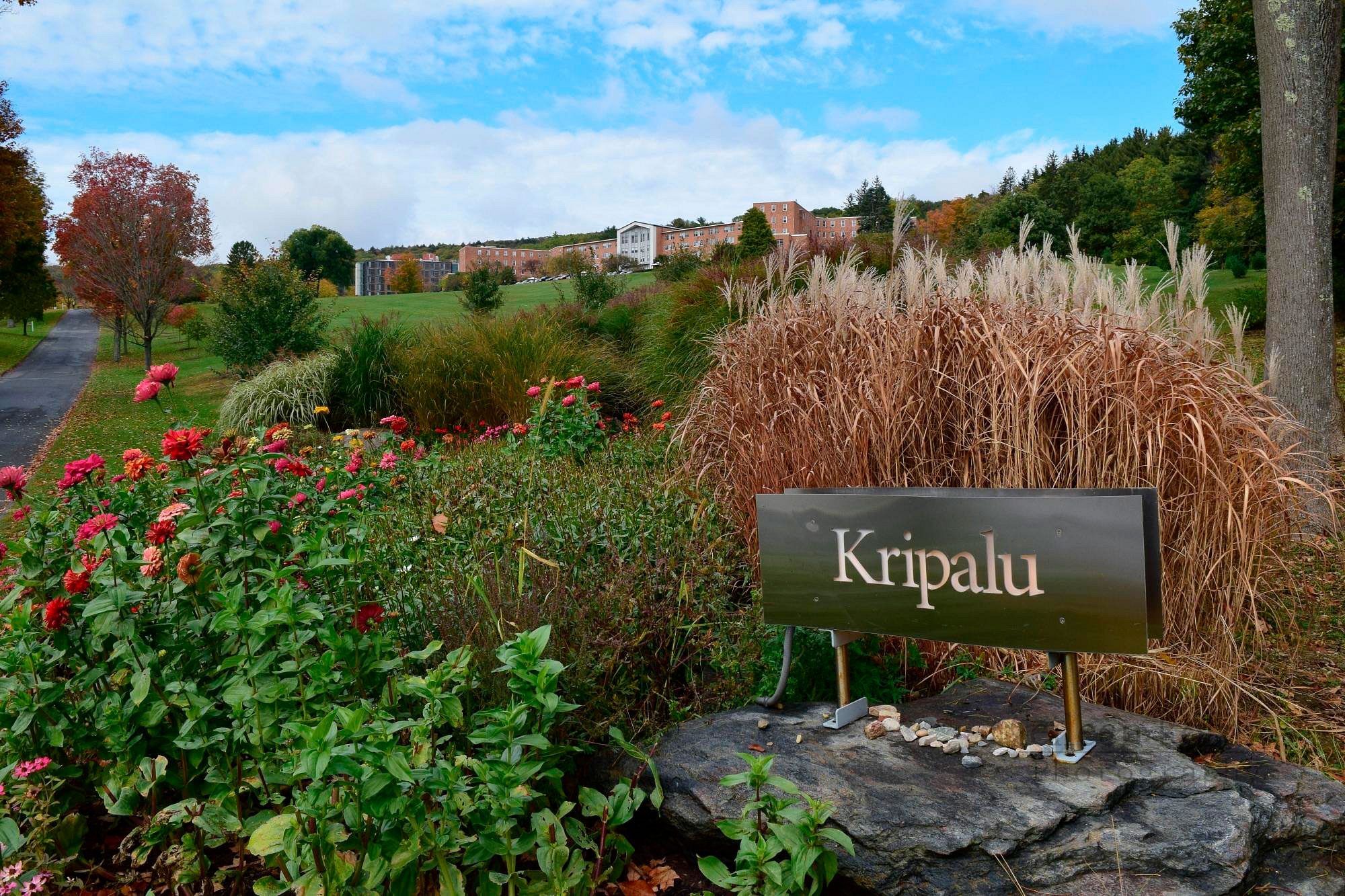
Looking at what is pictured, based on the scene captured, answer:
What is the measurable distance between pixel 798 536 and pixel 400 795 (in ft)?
3.89

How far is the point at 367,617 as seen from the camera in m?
2.00

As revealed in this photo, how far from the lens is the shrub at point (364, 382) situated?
9.30 meters

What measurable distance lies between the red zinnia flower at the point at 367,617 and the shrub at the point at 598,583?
12.3 inches

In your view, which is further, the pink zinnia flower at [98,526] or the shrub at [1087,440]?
the shrub at [1087,440]

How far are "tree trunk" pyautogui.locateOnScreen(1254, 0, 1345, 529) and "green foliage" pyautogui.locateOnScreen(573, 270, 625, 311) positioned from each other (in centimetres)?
1099

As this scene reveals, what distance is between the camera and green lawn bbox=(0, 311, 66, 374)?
2788 cm

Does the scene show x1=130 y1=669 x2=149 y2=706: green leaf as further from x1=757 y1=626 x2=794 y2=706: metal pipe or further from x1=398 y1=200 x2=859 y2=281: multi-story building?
x1=398 y1=200 x2=859 y2=281: multi-story building

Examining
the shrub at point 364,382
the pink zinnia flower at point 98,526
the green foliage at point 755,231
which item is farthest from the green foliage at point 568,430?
the green foliage at point 755,231

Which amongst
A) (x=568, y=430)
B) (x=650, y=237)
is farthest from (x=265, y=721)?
(x=650, y=237)

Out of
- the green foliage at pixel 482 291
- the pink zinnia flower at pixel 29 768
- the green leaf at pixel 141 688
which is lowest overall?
the pink zinnia flower at pixel 29 768

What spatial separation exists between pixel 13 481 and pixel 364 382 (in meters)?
7.32

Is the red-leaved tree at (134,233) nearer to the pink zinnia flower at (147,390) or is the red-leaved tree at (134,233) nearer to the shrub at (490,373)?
the shrub at (490,373)

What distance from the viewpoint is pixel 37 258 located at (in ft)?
96.2

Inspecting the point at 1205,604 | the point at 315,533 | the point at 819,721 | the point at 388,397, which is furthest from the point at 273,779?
the point at 388,397
